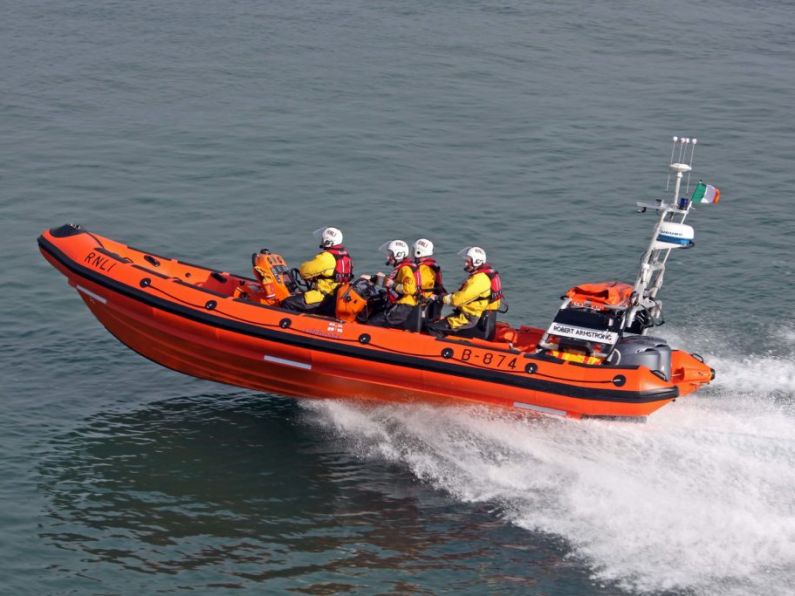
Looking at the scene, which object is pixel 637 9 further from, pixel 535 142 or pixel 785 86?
pixel 535 142

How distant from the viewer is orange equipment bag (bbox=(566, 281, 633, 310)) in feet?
39.7

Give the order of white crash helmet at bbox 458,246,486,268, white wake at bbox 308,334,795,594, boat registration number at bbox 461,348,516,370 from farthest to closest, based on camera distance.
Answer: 1. white crash helmet at bbox 458,246,486,268
2. boat registration number at bbox 461,348,516,370
3. white wake at bbox 308,334,795,594

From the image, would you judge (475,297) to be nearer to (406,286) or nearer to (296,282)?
(406,286)

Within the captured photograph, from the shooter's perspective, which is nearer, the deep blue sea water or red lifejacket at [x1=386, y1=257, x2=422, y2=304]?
the deep blue sea water

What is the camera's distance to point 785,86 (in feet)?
83.3

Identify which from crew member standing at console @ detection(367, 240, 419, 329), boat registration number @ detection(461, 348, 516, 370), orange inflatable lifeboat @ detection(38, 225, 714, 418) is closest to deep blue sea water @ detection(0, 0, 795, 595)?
orange inflatable lifeboat @ detection(38, 225, 714, 418)

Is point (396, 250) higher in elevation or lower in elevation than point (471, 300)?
higher

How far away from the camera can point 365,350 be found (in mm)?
11836

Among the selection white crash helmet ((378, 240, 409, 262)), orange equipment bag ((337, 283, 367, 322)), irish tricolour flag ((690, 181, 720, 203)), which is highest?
irish tricolour flag ((690, 181, 720, 203))

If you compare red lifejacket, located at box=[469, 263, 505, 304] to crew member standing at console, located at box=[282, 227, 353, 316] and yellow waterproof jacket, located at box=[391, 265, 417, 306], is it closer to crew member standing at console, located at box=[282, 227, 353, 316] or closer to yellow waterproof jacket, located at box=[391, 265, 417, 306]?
yellow waterproof jacket, located at box=[391, 265, 417, 306]

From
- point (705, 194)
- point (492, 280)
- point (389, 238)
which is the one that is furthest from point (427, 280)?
point (389, 238)

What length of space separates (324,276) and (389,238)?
5.44 m

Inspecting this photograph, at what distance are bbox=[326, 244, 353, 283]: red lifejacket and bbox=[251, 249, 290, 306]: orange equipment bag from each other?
2.08 ft

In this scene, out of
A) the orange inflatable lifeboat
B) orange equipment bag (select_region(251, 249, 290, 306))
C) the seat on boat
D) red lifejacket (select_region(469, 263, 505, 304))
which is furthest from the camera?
orange equipment bag (select_region(251, 249, 290, 306))
